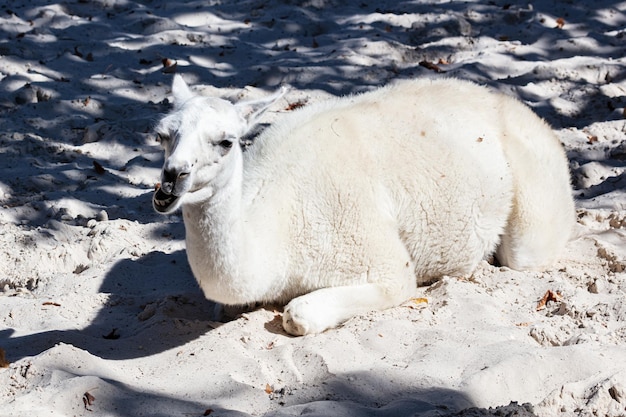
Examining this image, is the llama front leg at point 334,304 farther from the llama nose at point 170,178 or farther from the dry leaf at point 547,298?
the llama nose at point 170,178

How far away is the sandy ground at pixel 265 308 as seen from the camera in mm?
3857

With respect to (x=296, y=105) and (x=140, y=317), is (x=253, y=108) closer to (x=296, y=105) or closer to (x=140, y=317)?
(x=140, y=317)

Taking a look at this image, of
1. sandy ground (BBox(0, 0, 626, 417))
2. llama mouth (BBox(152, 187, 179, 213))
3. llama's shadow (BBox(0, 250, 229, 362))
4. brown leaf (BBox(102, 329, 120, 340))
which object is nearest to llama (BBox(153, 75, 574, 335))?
llama mouth (BBox(152, 187, 179, 213))

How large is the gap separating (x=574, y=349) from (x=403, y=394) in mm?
884

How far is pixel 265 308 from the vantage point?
16.0ft

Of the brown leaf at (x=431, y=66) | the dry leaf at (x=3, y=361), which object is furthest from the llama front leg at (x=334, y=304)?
the brown leaf at (x=431, y=66)

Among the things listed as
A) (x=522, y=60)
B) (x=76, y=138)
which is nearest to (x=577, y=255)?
(x=522, y=60)

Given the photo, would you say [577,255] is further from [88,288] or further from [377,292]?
[88,288]

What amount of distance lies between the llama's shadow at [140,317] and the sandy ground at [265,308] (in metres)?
0.01

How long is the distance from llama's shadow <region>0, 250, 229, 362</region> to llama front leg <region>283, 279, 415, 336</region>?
1.51ft

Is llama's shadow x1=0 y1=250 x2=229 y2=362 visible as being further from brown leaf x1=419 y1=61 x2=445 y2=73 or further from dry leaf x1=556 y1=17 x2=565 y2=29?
dry leaf x1=556 y1=17 x2=565 y2=29

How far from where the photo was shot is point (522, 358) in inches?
159

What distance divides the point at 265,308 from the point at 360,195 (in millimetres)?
783

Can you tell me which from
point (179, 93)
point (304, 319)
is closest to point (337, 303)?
point (304, 319)
